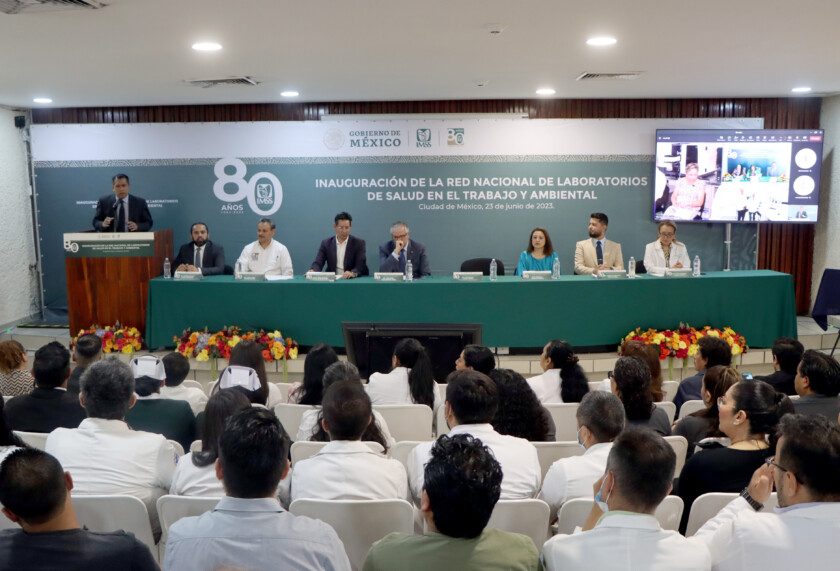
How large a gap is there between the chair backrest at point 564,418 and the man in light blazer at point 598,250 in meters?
4.07

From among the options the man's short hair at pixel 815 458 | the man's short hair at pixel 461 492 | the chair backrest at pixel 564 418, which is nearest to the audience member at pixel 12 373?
the chair backrest at pixel 564 418

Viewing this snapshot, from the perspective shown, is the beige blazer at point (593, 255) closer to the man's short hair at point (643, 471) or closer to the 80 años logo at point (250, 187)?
the 80 años logo at point (250, 187)

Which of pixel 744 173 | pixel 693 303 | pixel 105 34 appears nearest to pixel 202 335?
pixel 105 34

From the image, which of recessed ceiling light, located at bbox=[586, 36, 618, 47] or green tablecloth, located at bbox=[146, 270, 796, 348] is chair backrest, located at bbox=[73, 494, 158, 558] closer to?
green tablecloth, located at bbox=[146, 270, 796, 348]

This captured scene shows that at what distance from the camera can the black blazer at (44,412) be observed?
3494 mm

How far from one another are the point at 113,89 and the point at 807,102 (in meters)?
8.02

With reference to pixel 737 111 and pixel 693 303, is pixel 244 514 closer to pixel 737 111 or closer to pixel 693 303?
pixel 693 303

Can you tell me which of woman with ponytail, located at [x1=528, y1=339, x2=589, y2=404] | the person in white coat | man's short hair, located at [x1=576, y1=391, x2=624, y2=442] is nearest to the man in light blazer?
the person in white coat

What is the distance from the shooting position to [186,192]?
927 centimetres

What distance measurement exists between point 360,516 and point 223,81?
20.1ft

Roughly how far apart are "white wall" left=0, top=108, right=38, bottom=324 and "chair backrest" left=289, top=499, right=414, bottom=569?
26.2ft

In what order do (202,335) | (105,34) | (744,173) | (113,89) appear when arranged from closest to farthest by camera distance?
1. (105,34)
2. (202,335)
3. (113,89)
4. (744,173)

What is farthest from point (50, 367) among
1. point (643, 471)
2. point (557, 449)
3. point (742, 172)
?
point (742, 172)

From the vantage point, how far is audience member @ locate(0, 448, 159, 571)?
179 cm
